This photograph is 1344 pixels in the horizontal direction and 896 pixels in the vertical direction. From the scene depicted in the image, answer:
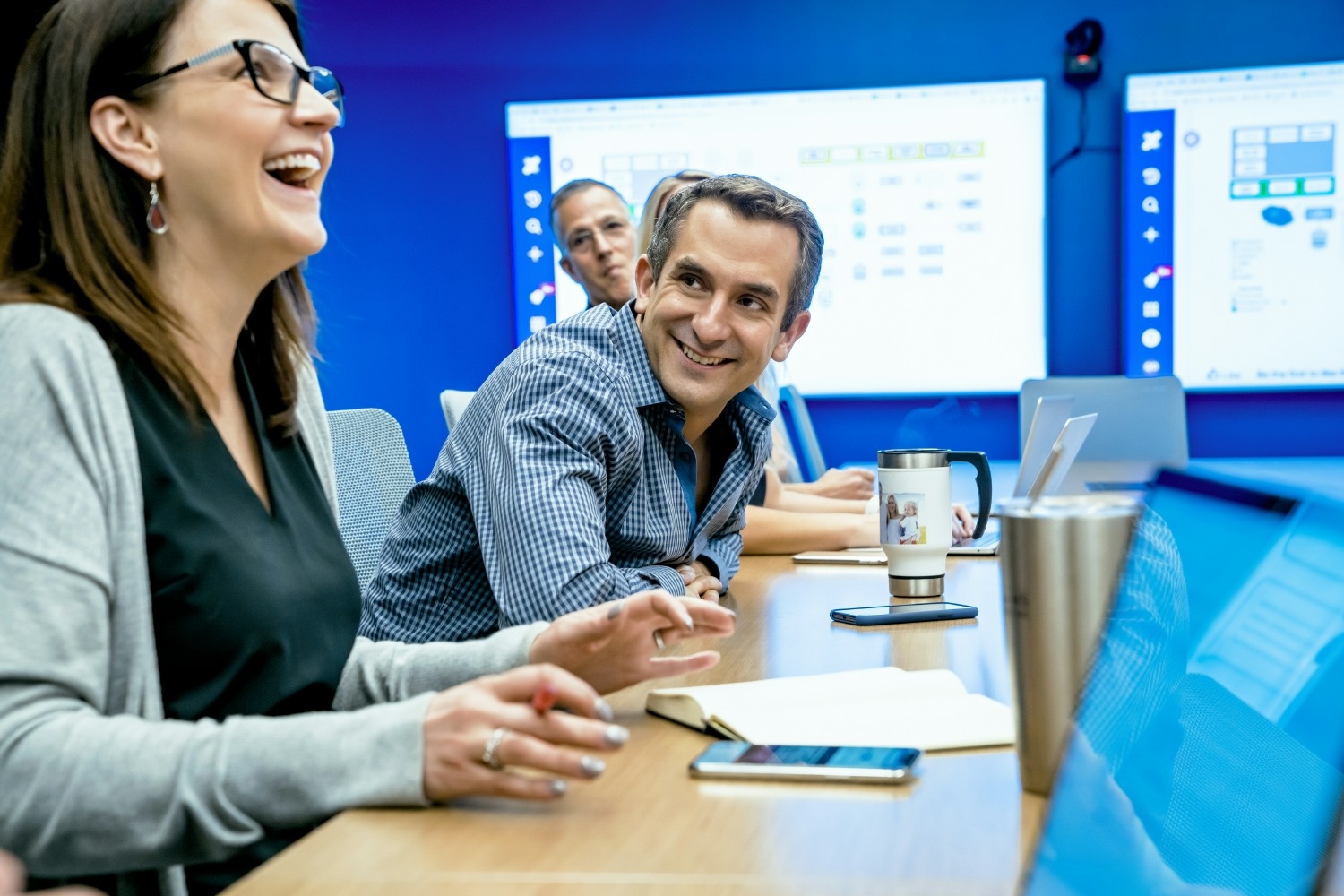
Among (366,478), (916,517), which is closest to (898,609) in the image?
(916,517)

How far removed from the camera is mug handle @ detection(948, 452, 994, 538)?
165 centimetres

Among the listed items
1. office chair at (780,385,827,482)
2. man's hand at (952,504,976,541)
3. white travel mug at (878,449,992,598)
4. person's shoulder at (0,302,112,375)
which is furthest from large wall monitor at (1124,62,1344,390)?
person's shoulder at (0,302,112,375)

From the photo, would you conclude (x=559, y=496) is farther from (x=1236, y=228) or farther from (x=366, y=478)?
(x=1236, y=228)

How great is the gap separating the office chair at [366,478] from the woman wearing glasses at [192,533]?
30.3 inches

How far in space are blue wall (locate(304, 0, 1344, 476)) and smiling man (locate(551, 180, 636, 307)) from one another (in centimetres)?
75

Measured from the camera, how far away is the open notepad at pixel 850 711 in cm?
91

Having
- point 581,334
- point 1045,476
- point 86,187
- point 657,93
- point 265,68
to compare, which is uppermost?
point 657,93

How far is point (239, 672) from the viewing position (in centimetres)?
103

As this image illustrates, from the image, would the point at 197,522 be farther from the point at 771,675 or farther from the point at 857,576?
the point at 857,576

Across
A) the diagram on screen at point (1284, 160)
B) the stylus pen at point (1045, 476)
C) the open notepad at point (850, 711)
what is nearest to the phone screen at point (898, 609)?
the open notepad at point (850, 711)

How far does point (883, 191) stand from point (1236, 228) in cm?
110

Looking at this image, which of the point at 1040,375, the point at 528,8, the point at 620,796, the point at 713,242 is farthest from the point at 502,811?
the point at 528,8

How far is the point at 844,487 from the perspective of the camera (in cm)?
275

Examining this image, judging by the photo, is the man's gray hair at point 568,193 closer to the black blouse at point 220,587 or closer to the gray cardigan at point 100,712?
the black blouse at point 220,587
